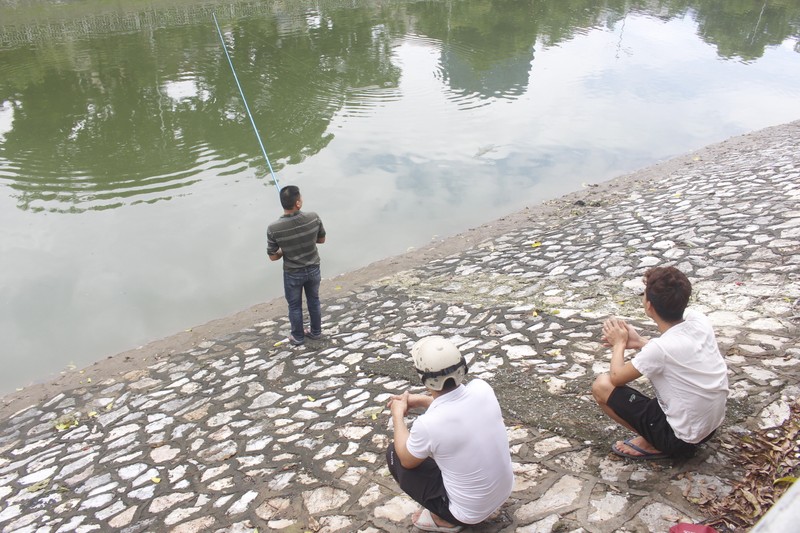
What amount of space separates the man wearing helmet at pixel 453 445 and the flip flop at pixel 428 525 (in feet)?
0.32

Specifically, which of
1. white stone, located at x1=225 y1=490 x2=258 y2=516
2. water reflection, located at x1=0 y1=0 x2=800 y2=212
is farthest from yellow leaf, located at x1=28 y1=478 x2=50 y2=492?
water reflection, located at x1=0 y1=0 x2=800 y2=212

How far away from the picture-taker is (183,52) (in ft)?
65.1

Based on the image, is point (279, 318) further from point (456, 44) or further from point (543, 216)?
point (456, 44)

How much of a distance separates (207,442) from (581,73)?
1708 cm

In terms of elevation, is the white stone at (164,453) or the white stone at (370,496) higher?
the white stone at (370,496)

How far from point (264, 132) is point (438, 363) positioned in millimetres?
12166

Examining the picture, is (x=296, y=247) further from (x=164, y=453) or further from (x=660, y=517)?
(x=660, y=517)

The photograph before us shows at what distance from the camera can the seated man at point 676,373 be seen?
3.13 m

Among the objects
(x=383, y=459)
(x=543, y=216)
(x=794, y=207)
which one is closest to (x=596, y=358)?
(x=383, y=459)

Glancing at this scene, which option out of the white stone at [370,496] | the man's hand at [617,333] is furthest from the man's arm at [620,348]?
the white stone at [370,496]

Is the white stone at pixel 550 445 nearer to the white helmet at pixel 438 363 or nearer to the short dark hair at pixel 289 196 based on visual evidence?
the white helmet at pixel 438 363

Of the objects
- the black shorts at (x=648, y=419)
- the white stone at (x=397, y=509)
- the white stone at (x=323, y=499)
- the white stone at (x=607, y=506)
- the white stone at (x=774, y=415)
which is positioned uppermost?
the black shorts at (x=648, y=419)

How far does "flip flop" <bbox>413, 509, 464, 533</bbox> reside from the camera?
10.6ft

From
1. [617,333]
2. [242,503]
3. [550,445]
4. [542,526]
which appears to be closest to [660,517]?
[542,526]
